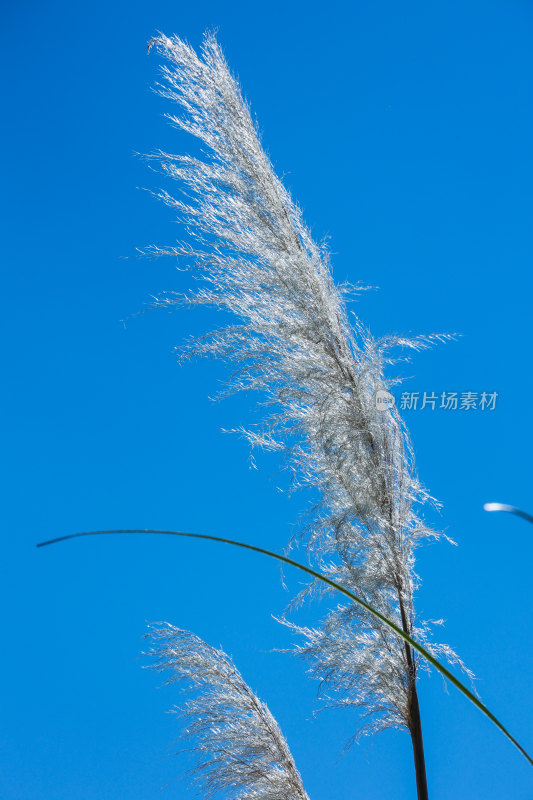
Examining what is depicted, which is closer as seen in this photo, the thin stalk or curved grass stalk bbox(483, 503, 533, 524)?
curved grass stalk bbox(483, 503, 533, 524)

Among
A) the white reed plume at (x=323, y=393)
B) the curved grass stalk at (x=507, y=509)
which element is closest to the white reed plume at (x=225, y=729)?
the white reed plume at (x=323, y=393)

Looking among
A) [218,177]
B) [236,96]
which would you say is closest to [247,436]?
[218,177]

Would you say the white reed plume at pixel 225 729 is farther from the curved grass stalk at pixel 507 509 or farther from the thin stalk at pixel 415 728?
the curved grass stalk at pixel 507 509

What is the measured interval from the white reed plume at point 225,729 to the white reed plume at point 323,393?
20 centimetres

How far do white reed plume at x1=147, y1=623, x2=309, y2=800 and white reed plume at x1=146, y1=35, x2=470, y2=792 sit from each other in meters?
0.20

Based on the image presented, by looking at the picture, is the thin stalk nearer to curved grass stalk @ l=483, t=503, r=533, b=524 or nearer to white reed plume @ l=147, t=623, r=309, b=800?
white reed plume @ l=147, t=623, r=309, b=800

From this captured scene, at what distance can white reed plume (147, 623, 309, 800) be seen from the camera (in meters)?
1.96

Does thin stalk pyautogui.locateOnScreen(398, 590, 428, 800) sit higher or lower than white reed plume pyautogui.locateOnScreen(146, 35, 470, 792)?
lower

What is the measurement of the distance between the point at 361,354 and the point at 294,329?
190mm

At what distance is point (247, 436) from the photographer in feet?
7.54

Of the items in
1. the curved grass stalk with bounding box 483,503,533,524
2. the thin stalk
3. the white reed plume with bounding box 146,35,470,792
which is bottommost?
the curved grass stalk with bounding box 483,503,533,524

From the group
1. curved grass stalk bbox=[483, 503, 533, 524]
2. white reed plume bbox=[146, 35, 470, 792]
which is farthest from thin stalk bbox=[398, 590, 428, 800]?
curved grass stalk bbox=[483, 503, 533, 524]

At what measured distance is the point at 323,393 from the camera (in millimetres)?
1977

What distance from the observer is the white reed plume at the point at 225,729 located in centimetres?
196
